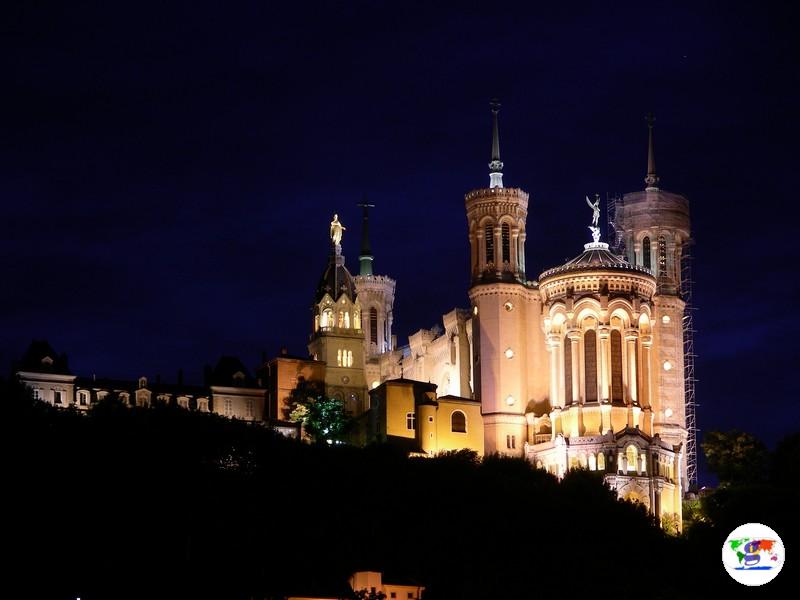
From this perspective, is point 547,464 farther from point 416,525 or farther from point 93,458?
point 93,458

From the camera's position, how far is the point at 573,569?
72688 millimetres

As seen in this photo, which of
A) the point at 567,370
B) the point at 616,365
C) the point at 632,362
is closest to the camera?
the point at 632,362

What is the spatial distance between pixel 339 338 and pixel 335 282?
184 inches

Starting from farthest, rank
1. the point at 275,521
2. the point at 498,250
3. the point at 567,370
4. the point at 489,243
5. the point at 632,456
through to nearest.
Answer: the point at 489,243 < the point at 498,250 < the point at 567,370 < the point at 632,456 < the point at 275,521

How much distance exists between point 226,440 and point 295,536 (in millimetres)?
9538

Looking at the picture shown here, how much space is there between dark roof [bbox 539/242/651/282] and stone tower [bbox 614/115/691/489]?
4.78 meters

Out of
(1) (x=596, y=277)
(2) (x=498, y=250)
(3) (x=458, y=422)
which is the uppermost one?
(2) (x=498, y=250)

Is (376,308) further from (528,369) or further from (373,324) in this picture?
(528,369)

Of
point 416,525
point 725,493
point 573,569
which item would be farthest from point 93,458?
point 725,493

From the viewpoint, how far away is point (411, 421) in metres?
104

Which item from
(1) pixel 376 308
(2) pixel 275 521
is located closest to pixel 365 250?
(1) pixel 376 308

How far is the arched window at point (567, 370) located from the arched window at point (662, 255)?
12134mm

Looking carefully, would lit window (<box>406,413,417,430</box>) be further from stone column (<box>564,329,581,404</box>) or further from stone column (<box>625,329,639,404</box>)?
stone column (<box>625,329,639,404</box>)

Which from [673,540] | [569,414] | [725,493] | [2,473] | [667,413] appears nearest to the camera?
[2,473]
